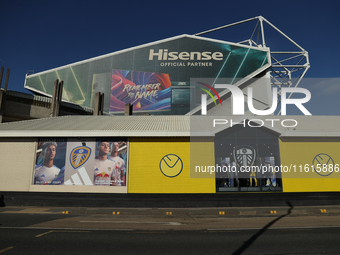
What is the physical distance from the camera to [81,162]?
1608 cm

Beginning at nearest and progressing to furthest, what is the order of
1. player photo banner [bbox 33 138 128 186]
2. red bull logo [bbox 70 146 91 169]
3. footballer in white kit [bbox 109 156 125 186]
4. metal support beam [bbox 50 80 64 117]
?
footballer in white kit [bbox 109 156 125 186], player photo banner [bbox 33 138 128 186], red bull logo [bbox 70 146 91 169], metal support beam [bbox 50 80 64 117]

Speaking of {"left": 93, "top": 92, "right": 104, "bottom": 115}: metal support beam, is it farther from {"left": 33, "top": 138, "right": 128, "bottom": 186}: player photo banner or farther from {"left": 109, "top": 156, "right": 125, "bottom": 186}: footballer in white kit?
{"left": 109, "top": 156, "right": 125, "bottom": 186}: footballer in white kit

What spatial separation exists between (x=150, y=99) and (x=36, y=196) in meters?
22.3

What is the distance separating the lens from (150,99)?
116 feet

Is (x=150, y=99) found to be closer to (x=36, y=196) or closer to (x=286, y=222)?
(x=36, y=196)

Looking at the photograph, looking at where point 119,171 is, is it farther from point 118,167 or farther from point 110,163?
point 110,163

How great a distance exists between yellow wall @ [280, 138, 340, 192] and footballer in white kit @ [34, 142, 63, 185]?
50.7ft

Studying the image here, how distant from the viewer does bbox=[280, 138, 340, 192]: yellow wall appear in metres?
15.6

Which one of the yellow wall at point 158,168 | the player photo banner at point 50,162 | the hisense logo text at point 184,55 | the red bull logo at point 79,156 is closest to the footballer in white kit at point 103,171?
the red bull logo at point 79,156

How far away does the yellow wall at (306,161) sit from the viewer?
15570mm

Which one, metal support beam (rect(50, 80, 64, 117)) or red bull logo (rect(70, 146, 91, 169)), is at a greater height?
metal support beam (rect(50, 80, 64, 117))

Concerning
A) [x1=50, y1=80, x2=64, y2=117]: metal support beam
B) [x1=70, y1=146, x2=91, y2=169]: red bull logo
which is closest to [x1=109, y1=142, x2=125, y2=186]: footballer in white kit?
[x1=70, y1=146, x2=91, y2=169]: red bull logo

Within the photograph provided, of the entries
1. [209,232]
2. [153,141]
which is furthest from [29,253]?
[153,141]

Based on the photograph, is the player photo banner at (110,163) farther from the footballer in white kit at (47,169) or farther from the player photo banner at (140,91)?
the player photo banner at (140,91)
